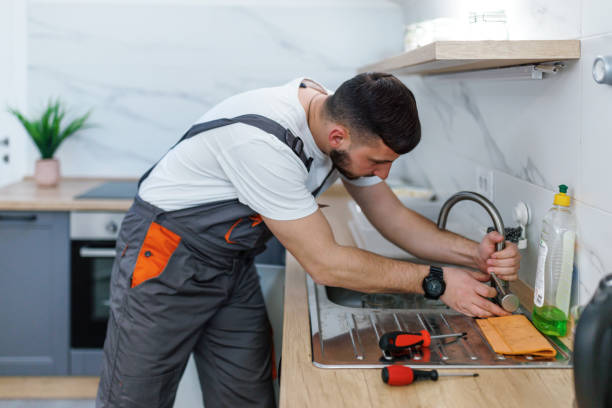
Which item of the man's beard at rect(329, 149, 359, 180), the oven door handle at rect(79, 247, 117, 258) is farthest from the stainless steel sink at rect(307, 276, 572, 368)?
the oven door handle at rect(79, 247, 117, 258)

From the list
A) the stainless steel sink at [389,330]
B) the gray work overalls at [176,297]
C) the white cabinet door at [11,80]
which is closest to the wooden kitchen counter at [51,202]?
the white cabinet door at [11,80]

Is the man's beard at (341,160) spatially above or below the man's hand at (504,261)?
above

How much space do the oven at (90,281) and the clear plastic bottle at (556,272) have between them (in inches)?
68.8

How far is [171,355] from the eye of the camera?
1.69m

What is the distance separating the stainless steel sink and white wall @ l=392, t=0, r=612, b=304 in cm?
24

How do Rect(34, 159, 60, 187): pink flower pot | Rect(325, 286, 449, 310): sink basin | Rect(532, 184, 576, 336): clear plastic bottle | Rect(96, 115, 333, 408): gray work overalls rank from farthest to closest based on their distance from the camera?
Rect(34, 159, 60, 187): pink flower pot
Rect(325, 286, 449, 310): sink basin
Rect(96, 115, 333, 408): gray work overalls
Rect(532, 184, 576, 336): clear plastic bottle

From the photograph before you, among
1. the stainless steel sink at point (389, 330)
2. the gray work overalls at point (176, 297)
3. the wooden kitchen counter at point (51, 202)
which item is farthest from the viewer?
the wooden kitchen counter at point (51, 202)

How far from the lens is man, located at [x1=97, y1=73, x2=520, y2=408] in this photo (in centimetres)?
137

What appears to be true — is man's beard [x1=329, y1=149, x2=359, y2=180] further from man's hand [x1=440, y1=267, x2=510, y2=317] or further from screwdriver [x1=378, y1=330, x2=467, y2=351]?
screwdriver [x1=378, y1=330, x2=467, y2=351]

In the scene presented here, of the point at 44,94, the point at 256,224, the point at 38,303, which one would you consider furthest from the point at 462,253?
the point at 44,94

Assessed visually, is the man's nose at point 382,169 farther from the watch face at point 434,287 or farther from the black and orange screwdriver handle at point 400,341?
the black and orange screwdriver handle at point 400,341

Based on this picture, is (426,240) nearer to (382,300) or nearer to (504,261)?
(382,300)

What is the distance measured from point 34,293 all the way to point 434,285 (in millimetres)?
1870

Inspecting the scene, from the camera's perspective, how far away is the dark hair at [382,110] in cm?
132
